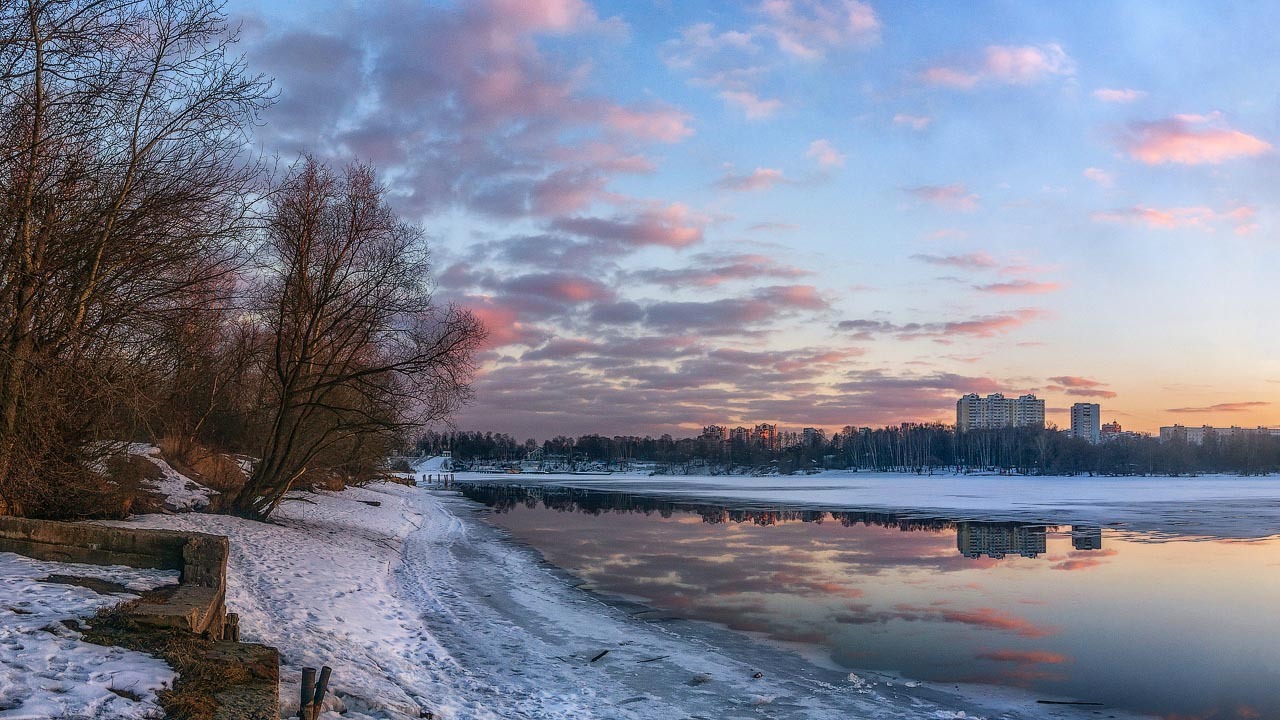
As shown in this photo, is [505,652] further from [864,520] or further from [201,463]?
[864,520]

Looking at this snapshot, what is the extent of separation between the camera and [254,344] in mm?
26453

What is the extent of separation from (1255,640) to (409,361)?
64.9ft

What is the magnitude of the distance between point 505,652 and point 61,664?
301 inches

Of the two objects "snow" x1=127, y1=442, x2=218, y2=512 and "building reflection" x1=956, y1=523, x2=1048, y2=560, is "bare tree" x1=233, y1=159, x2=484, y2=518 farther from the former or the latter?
"building reflection" x1=956, y1=523, x2=1048, y2=560

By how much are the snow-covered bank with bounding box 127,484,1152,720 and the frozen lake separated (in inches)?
51.0

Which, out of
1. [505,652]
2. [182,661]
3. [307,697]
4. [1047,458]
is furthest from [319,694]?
[1047,458]

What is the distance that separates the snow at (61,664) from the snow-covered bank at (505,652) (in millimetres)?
2118

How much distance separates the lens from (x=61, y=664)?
6848 millimetres

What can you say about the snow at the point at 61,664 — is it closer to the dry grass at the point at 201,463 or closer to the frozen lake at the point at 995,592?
the frozen lake at the point at 995,592

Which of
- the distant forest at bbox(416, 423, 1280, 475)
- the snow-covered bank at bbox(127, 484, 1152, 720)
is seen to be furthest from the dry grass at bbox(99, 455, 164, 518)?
the distant forest at bbox(416, 423, 1280, 475)

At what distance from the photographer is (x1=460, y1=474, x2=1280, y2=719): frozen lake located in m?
13.3

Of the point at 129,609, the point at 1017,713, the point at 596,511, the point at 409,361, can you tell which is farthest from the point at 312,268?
the point at 596,511

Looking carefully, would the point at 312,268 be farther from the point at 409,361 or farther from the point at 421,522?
the point at 421,522

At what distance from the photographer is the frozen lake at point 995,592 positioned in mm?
13289
